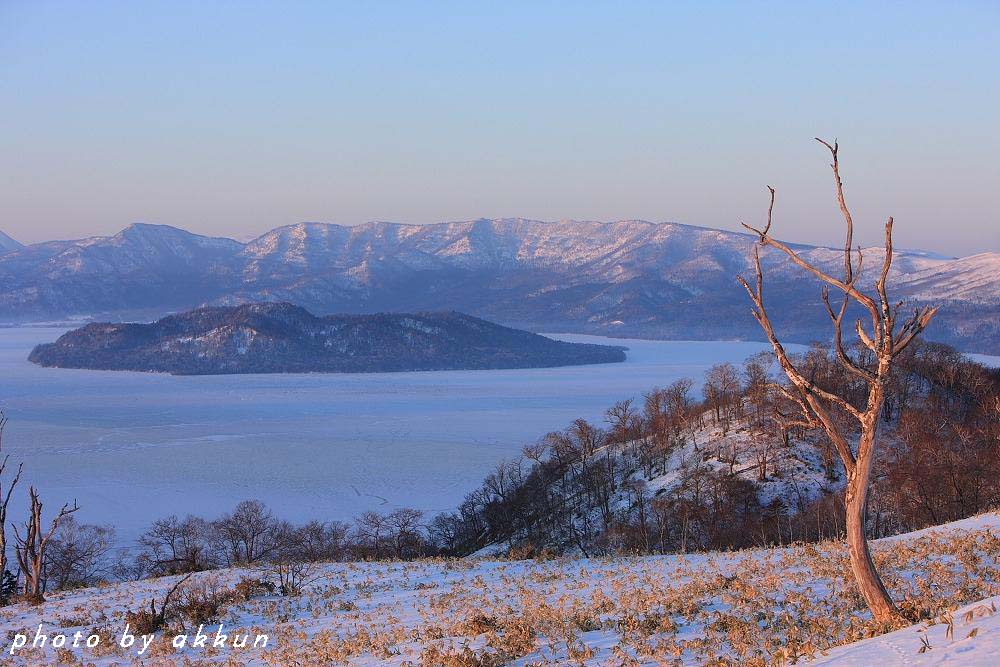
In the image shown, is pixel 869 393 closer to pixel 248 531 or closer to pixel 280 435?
pixel 248 531

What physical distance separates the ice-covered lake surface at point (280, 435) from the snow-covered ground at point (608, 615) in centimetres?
4709

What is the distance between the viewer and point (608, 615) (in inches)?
497

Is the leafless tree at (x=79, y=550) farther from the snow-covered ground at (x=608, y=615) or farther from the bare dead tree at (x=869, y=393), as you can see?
the bare dead tree at (x=869, y=393)

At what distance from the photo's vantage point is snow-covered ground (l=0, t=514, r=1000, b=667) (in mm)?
9742

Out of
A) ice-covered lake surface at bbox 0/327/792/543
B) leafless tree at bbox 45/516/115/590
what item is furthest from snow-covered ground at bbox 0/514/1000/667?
ice-covered lake surface at bbox 0/327/792/543

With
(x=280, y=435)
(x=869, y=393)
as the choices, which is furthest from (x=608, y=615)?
(x=280, y=435)

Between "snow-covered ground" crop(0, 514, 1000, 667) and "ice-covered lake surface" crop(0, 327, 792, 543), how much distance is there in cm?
4709

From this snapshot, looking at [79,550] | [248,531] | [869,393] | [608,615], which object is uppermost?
[869,393]

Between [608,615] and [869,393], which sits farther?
[608,615]

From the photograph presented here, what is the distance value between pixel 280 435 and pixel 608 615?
9508 cm

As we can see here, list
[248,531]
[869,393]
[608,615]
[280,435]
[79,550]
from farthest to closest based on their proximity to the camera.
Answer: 1. [280,435]
2. [248,531]
3. [79,550]
4. [608,615]
5. [869,393]

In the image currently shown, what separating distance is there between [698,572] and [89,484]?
7185 centimetres

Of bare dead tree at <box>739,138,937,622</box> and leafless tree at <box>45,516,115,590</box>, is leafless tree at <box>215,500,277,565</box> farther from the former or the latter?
bare dead tree at <box>739,138,937,622</box>

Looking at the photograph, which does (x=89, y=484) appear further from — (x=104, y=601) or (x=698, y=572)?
(x=698, y=572)
